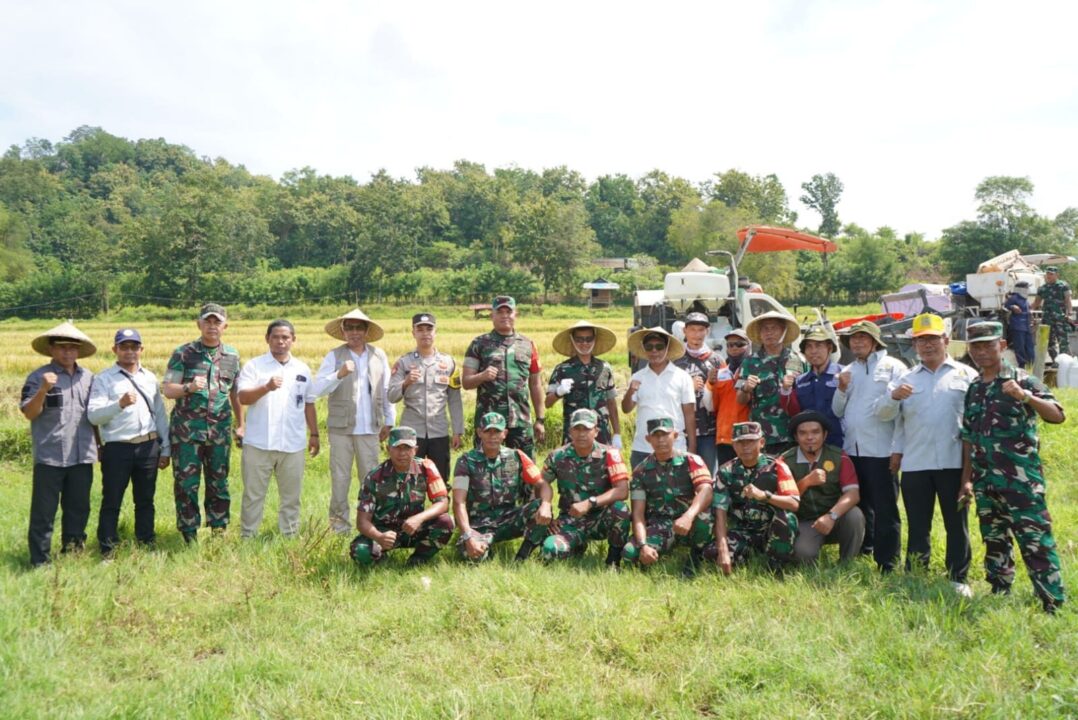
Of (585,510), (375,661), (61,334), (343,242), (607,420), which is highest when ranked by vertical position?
(343,242)

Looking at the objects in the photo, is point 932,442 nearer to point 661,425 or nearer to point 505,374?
point 661,425

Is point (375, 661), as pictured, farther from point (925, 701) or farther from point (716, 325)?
point (716, 325)

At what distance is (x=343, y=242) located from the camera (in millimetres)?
68062

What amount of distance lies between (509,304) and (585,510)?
181 centimetres

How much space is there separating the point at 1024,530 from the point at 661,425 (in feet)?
7.36

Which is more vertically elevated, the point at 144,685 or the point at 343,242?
the point at 343,242

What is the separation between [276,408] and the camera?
19.7 feet

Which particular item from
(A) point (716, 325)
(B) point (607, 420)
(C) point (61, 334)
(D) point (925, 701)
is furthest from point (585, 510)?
(A) point (716, 325)

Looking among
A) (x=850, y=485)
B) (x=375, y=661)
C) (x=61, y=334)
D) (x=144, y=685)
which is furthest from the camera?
(x=61, y=334)

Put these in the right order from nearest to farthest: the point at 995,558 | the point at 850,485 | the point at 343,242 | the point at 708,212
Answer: the point at 995,558 < the point at 850,485 < the point at 708,212 < the point at 343,242

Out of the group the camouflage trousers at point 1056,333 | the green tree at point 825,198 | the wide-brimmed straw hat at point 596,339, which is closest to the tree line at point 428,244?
the green tree at point 825,198

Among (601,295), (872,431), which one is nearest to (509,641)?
(872,431)

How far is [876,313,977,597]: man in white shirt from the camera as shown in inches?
184

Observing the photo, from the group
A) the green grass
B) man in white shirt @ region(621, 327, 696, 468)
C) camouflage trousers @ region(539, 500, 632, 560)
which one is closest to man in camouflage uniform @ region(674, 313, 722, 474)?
man in white shirt @ region(621, 327, 696, 468)
